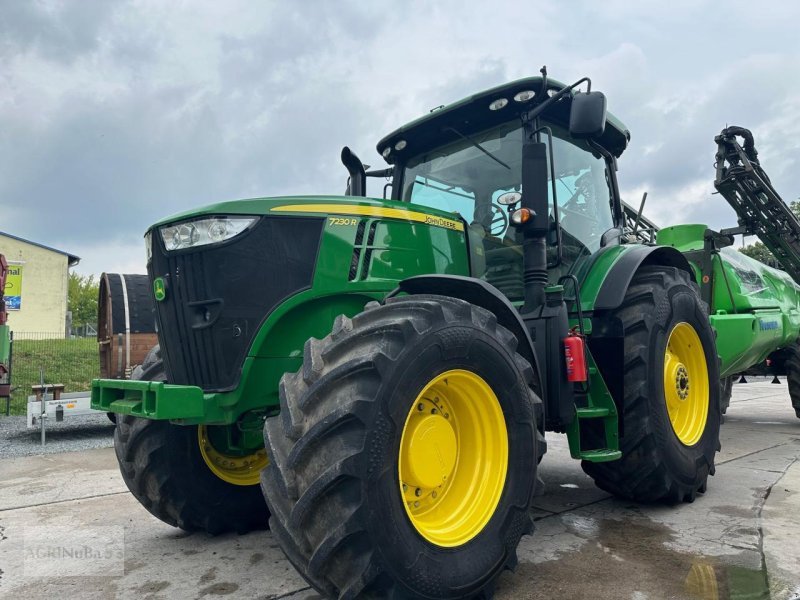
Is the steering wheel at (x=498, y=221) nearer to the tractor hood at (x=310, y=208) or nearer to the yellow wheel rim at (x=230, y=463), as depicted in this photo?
the tractor hood at (x=310, y=208)

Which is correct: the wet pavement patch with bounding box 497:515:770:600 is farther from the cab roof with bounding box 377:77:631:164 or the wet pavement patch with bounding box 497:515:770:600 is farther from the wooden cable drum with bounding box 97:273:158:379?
the wooden cable drum with bounding box 97:273:158:379

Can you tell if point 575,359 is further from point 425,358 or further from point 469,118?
point 469,118

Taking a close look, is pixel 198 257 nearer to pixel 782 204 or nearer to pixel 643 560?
pixel 643 560

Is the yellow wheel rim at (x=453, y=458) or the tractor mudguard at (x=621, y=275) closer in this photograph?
the yellow wheel rim at (x=453, y=458)

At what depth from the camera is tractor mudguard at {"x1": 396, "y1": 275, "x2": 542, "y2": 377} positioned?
121 inches

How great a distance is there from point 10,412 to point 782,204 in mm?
13195

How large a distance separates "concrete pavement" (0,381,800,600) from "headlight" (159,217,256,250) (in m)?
1.64

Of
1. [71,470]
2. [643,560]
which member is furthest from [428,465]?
[71,470]

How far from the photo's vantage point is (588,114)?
3350 millimetres

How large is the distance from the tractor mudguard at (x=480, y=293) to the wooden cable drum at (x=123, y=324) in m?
6.53

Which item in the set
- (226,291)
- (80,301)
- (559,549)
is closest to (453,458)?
(559,549)

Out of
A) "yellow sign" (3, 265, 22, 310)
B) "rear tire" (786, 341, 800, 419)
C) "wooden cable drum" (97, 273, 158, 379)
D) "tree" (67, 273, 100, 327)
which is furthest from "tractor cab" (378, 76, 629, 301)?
"tree" (67, 273, 100, 327)

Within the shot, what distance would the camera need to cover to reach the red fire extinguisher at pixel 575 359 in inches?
135

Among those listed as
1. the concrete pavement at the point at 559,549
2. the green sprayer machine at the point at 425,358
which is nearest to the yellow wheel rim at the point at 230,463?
the green sprayer machine at the point at 425,358
